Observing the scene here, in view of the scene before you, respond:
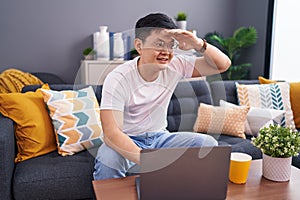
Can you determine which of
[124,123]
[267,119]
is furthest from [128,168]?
[267,119]

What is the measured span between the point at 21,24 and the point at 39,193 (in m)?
2.03

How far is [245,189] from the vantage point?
107 centimetres

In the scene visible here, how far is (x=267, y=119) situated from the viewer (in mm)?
1980

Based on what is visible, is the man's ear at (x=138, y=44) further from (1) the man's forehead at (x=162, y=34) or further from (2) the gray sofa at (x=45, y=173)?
(2) the gray sofa at (x=45, y=173)

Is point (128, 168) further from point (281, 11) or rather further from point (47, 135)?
point (281, 11)

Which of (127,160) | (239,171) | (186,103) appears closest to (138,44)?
(127,160)

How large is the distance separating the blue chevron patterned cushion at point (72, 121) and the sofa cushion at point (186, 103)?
48cm

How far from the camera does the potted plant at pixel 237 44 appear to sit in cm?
306

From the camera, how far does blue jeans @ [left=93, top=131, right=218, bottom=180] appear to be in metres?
1.22

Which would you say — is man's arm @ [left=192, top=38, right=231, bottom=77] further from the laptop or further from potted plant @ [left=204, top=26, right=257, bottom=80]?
potted plant @ [left=204, top=26, right=257, bottom=80]

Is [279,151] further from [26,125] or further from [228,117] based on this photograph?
[26,125]

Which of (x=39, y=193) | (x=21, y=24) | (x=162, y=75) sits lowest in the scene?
(x=39, y=193)

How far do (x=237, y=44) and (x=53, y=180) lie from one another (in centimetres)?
237

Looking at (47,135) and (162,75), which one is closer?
(162,75)
